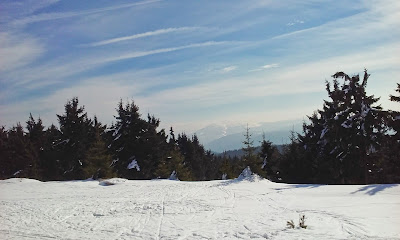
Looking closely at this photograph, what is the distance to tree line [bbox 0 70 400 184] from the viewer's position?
26.4m

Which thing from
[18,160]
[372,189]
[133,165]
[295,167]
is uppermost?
[18,160]

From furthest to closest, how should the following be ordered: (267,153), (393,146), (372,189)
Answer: (267,153)
(393,146)
(372,189)

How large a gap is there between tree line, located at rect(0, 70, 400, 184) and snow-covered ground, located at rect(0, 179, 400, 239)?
8601 millimetres

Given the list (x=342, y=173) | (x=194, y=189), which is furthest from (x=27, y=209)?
(x=342, y=173)

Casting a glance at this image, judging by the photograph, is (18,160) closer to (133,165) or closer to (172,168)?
(133,165)

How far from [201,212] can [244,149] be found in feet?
56.6

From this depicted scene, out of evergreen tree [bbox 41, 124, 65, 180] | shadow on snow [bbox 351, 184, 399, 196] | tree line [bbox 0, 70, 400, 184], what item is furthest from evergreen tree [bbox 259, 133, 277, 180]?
evergreen tree [bbox 41, 124, 65, 180]

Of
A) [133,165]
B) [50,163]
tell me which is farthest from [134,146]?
[50,163]

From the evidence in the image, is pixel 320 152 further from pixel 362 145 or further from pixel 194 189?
pixel 194 189

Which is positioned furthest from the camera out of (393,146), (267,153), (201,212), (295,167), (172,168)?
(267,153)

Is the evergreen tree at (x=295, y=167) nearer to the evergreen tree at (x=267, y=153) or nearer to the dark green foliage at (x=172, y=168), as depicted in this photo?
the evergreen tree at (x=267, y=153)

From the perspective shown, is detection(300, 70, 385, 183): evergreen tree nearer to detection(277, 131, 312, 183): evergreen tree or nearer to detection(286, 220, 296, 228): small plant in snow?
detection(277, 131, 312, 183): evergreen tree

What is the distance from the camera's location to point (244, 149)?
3177 cm

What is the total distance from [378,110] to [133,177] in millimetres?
29790
